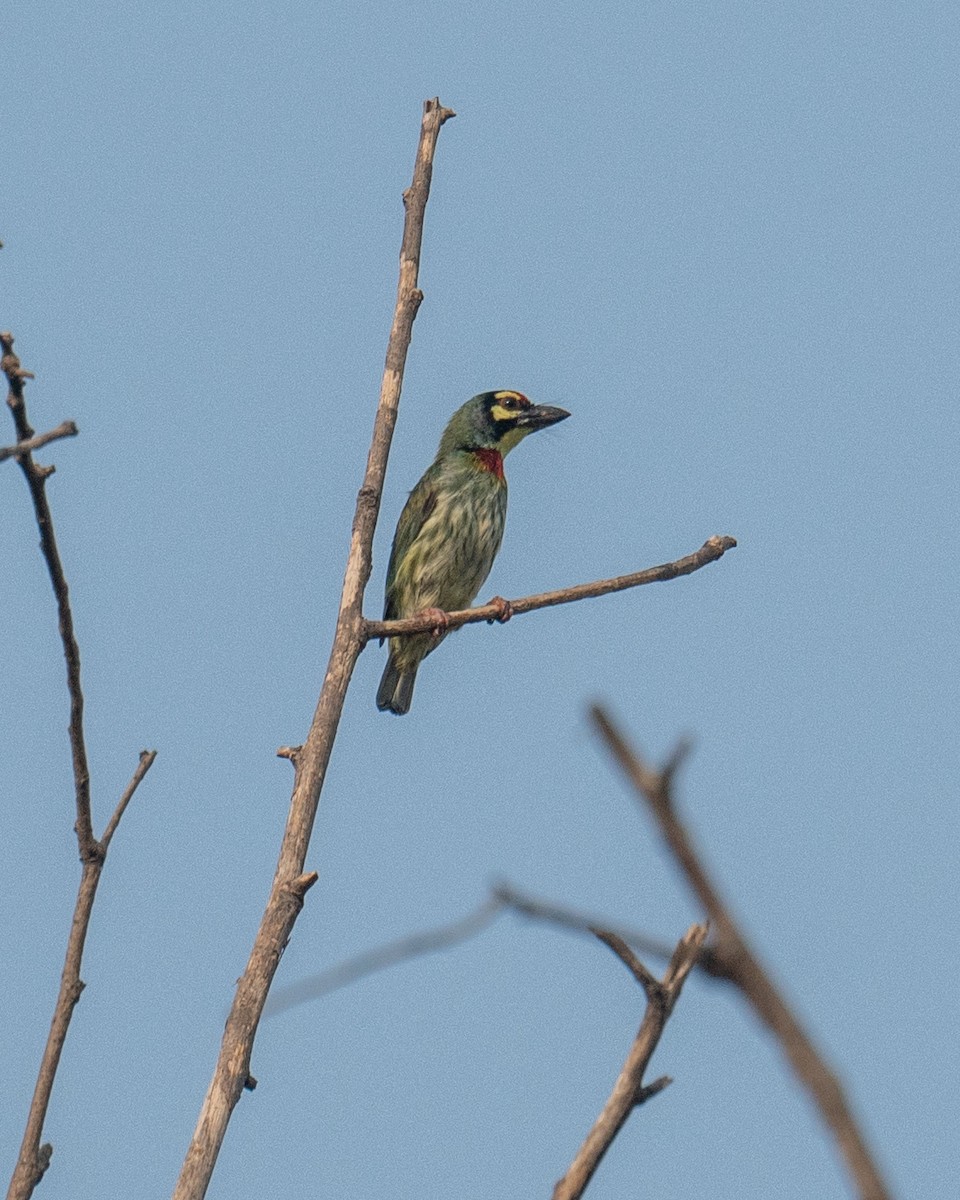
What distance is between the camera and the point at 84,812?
3631mm

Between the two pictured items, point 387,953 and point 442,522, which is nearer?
point 387,953

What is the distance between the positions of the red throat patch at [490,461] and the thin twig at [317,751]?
4481 mm

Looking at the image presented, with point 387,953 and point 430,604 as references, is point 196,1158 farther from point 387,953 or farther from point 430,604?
point 430,604

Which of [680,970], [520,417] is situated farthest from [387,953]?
[520,417]

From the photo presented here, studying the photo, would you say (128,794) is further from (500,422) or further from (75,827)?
(500,422)

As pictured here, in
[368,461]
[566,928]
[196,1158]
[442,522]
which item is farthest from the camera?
[442,522]

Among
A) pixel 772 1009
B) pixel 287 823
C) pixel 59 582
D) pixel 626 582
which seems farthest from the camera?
pixel 626 582

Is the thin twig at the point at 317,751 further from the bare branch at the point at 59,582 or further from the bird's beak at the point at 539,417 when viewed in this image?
the bird's beak at the point at 539,417

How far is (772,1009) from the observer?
94 cm

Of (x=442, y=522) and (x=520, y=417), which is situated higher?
(x=520, y=417)

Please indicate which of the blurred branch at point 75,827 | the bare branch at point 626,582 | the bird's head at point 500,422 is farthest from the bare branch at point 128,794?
the bird's head at point 500,422

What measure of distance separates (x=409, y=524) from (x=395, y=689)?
1068 mm

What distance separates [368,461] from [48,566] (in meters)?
2.14

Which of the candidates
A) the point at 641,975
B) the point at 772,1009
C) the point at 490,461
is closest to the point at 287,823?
the point at 641,975
